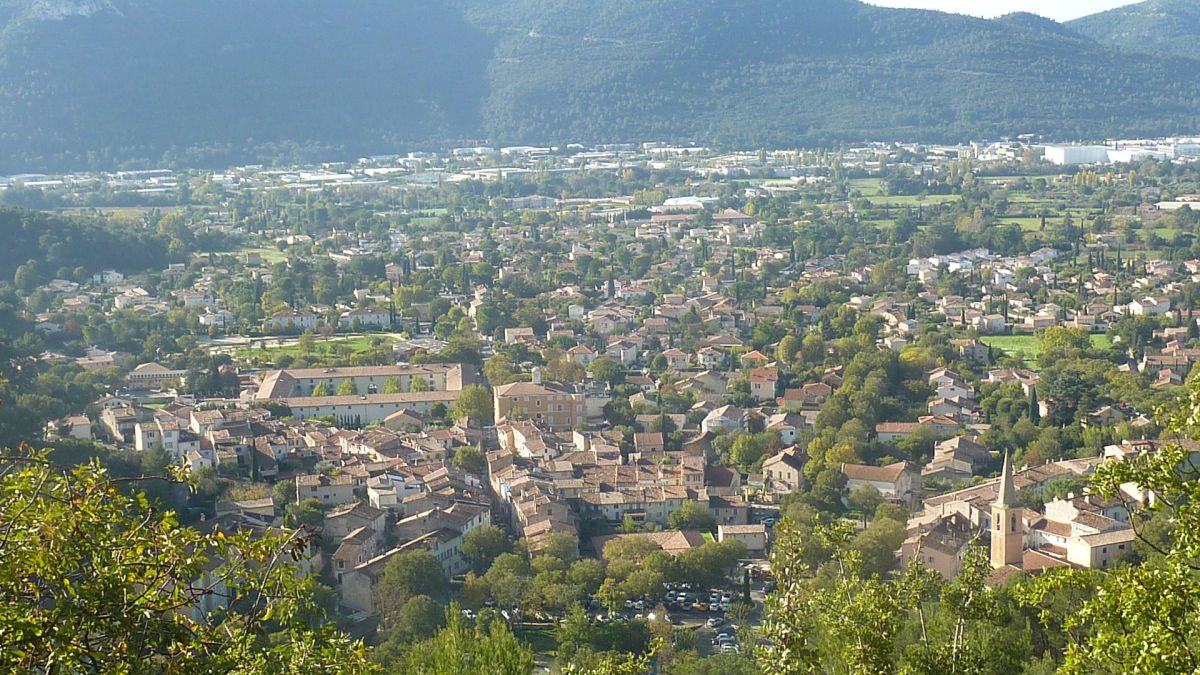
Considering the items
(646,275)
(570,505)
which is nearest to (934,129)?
(646,275)

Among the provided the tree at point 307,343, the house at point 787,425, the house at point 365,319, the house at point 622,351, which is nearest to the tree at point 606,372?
the house at point 622,351

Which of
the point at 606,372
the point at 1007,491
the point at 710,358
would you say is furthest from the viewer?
the point at 710,358

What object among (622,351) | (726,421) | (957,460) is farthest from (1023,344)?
(957,460)

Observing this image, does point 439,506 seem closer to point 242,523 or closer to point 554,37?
point 242,523

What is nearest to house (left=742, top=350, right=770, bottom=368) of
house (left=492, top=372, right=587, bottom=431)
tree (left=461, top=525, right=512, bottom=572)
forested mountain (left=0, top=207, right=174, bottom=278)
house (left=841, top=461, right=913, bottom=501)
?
house (left=492, top=372, right=587, bottom=431)

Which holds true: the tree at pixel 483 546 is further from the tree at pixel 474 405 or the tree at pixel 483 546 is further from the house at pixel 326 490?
the tree at pixel 474 405

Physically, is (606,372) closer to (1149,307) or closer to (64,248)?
(1149,307)

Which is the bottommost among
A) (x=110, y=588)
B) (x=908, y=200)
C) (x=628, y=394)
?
(x=908, y=200)
